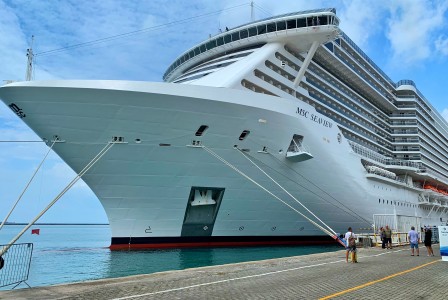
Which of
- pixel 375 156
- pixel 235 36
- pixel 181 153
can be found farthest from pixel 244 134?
pixel 375 156

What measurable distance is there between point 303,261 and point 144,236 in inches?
308

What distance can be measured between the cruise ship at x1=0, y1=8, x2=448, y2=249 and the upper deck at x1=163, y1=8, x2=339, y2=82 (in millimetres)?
68

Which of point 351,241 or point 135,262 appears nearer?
point 351,241

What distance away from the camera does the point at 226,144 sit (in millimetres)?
16766

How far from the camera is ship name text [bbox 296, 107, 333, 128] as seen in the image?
18.8 meters

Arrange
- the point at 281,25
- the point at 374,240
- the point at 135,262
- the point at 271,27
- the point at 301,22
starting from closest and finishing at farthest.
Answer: the point at 135,262 → the point at 301,22 → the point at 374,240 → the point at 281,25 → the point at 271,27

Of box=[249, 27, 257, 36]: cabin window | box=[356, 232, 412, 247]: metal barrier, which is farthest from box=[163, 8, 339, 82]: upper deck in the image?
box=[356, 232, 412, 247]: metal barrier

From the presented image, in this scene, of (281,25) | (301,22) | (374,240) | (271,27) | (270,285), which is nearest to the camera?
(270,285)

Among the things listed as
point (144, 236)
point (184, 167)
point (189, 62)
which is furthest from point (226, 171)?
point (189, 62)

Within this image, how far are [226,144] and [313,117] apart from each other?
5.66 meters

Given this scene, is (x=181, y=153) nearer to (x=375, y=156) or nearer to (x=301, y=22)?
(x=301, y=22)

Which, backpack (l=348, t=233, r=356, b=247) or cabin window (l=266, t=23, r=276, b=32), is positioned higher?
cabin window (l=266, t=23, r=276, b=32)

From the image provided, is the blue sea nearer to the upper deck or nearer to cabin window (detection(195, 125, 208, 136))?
cabin window (detection(195, 125, 208, 136))

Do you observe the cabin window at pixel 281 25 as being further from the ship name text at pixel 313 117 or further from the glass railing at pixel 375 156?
the glass railing at pixel 375 156
